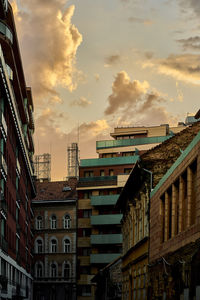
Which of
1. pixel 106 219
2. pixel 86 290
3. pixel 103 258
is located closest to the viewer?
pixel 103 258

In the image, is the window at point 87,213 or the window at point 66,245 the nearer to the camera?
the window at point 87,213

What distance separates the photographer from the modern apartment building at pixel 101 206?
289 ft

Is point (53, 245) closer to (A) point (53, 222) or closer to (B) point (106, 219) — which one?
(A) point (53, 222)

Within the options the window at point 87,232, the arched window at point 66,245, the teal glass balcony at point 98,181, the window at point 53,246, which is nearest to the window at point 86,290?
the arched window at point 66,245

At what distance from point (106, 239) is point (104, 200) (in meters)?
5.26

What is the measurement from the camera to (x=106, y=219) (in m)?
88.4

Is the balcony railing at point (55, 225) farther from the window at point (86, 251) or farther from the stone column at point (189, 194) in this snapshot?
the stone column at point (189, 194)

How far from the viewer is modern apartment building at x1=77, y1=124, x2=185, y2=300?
8812 centimetres

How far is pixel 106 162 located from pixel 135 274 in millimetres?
55433

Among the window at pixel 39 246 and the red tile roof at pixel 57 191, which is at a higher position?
the red tile roof at pixel 57 191

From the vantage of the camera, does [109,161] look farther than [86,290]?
Yes

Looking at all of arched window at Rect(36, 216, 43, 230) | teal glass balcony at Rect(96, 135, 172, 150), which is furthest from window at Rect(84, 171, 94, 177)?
arched window at Rect(36, 216, 43, 230)

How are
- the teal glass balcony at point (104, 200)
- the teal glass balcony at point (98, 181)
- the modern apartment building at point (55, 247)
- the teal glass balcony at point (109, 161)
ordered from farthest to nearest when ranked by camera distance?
the modern apartment building at point (55, 247) < the teal glass balcony at point (109, 161) < the teal glass balcony at point (98, 181) < the teal glass balcony at point (104, 200)

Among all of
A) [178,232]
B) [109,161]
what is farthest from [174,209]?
[109,161]
